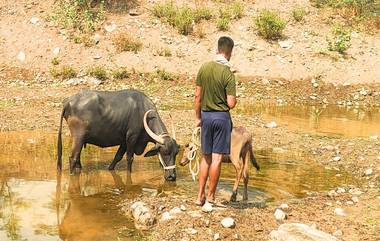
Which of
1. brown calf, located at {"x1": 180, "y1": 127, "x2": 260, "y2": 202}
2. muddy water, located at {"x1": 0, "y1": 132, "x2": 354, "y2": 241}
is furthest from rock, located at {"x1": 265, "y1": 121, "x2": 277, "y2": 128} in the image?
brown calf, located at {"x1": 180, "y1": 127, "x2": 260, "y2": 202}

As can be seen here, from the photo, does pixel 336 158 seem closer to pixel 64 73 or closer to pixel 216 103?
pixel 216 103

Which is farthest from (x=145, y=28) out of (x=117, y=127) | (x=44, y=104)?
(x=117, y=127)

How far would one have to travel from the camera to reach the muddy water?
713 cm

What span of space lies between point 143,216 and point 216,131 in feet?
4.75

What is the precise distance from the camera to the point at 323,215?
7418 mm

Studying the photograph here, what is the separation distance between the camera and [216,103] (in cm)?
713

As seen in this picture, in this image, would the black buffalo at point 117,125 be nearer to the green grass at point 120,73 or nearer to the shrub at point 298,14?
the green grass at point 120,73

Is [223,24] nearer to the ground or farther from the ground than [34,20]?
farther from the ground

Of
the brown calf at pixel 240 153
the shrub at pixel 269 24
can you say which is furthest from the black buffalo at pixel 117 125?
the shrub at pixel 269 24

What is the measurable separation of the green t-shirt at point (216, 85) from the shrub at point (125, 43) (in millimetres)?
13063

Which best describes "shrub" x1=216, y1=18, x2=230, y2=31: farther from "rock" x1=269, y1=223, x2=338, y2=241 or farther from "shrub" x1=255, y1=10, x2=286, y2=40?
"rock" x1=269, y1=223, x2=338, y2=241

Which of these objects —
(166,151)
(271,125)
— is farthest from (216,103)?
(271,125)

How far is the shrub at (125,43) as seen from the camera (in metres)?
19.9

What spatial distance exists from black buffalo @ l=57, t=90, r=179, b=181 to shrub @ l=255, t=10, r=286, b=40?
11.8 meters
